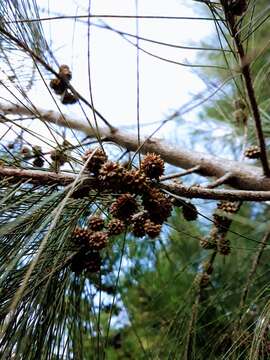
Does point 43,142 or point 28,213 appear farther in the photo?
point 43,142

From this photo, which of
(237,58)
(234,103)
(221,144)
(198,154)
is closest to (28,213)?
(237,58)

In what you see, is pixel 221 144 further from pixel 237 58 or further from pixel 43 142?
pixel 43 142

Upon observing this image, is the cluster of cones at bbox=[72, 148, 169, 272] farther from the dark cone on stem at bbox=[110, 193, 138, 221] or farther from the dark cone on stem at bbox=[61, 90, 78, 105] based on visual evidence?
the dark cone on stem at bbox=[61, 90, 78, 105]

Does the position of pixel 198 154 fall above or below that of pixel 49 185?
above

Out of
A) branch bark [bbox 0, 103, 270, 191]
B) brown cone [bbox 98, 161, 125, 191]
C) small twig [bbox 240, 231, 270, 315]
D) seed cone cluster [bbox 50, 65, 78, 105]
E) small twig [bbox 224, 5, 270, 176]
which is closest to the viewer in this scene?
brown cone [bbox 98, 161, 125, 191]

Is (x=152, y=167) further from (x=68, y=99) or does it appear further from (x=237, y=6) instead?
(x=68, y=99)

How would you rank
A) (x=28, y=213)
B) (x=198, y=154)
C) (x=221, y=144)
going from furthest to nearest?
(x=221, y=144) < (x=198, y=154) < (x=28, y=213)

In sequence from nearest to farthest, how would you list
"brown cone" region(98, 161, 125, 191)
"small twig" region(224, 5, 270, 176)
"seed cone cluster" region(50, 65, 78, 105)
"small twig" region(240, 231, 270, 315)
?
"brown cone" region(98, 161, 125, 191) < "small twig" region(224, 5, 270, 176) < "small twig" region(240, 231, 270, 315) < "seed cone cluster" region(50, 65, 78, 105)

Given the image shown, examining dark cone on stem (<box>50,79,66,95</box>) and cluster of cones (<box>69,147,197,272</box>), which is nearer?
cluster of cones (<box>69,147,197,272</box>)

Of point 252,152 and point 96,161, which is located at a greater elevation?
point 252,152

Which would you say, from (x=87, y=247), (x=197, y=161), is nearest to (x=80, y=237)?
(x=87, y=247)

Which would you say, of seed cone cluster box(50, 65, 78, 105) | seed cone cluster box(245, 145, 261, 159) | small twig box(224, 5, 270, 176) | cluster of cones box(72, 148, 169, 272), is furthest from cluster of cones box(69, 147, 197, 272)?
seed cone cluster box(50, 65, 78, 105)
